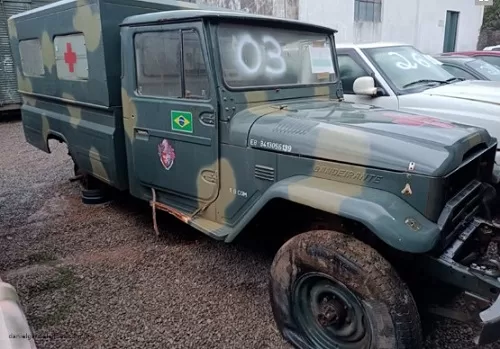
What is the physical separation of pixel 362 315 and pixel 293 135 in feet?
3.51

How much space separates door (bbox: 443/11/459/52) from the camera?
18.9m

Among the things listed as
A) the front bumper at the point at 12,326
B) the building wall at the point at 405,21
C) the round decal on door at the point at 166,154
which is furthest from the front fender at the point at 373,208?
the building wall at the point at 405,21

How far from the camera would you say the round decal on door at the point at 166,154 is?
3.29 m

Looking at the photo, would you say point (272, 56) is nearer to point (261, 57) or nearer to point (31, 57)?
point (261, 57)

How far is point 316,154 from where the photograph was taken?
8.14 ft

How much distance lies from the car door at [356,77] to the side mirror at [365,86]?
130mm

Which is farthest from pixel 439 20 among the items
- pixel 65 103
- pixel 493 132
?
pixel 65 103

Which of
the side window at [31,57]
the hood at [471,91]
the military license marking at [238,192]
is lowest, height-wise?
the military license marking at [238,192]

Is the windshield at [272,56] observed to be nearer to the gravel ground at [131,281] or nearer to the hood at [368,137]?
the hood at [368,137]

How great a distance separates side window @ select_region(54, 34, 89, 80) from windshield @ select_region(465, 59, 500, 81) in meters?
5.47

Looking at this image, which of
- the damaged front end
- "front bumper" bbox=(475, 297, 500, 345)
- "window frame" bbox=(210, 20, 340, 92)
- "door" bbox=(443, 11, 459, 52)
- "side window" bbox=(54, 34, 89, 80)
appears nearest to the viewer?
"front bumper" bbox=(475, 297, 500, 345)

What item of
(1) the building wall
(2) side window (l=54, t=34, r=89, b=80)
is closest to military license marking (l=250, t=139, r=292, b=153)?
(2) side window (l=54, t=34, r=89, b=80)

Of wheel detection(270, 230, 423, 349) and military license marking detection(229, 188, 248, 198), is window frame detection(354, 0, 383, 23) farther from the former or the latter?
wheel detection(270, 230, 423, 349)

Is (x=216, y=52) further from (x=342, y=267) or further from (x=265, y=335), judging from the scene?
(x=265, y=335)
